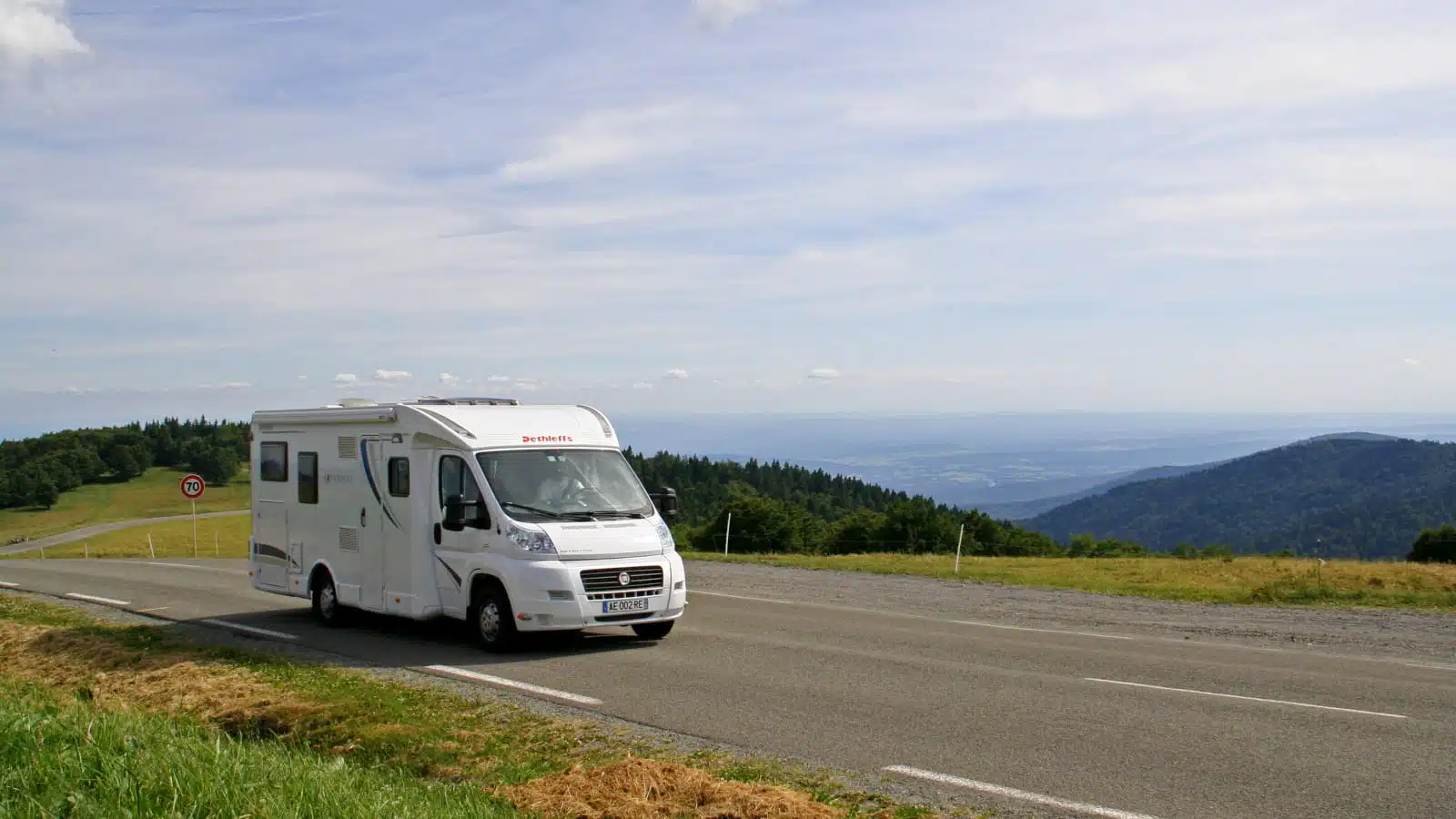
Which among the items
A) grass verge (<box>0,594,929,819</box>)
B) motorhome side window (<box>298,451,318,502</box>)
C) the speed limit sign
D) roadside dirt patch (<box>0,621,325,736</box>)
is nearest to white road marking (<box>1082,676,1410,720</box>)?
grass verge (<box>0,594,929,819</box>)

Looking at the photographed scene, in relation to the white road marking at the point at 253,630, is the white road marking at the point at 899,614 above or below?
below

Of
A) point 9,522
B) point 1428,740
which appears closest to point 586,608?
point 1428,740

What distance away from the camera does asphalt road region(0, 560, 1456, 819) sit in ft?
24.0

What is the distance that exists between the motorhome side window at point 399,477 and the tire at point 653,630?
3.22 metres

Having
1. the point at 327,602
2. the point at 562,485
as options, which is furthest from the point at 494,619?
the point at 327,602

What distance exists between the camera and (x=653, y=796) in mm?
6609

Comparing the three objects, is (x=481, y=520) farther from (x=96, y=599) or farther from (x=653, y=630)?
(x=96, y=599)

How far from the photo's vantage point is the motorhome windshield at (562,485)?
522 inches

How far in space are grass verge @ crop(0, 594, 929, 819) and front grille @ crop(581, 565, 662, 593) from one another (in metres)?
2.19

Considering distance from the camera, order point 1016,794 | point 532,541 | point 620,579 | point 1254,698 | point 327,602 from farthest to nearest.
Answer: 1. point 327,602
2. point 620,579
3. point 532,541
4. point 1254,698
5. point 1016,794

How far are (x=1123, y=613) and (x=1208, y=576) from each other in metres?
8.04

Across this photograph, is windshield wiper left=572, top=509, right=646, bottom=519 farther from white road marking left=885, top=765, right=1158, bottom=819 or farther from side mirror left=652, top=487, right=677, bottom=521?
white road marking left=885, top=765, right=1158, bottom=819

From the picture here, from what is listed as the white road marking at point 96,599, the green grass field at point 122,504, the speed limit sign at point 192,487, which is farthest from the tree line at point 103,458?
the white road marking at point 96,599

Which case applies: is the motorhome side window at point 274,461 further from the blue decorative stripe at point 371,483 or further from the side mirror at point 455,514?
the side mirror at point 455,514
